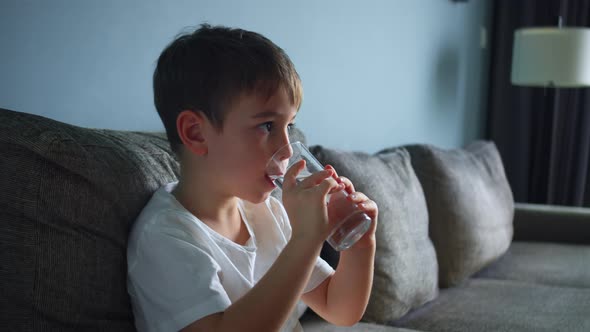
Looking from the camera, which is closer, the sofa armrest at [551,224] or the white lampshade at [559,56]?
the sofa armrest at [551,224]

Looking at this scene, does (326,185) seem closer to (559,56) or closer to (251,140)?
(251,140)

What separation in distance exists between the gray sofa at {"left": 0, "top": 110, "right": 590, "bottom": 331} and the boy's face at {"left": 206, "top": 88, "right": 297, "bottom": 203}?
0.48ft

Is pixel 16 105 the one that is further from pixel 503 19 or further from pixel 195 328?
pixel 503 19

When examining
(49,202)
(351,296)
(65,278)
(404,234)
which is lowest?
(404,234)

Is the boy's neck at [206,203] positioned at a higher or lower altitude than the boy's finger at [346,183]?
lower

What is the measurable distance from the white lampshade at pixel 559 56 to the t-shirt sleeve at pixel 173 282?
2962 mm

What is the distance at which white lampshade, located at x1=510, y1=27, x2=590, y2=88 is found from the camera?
339 centimetres

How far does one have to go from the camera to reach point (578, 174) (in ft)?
13.4

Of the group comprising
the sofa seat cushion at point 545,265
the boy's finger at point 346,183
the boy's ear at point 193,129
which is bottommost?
the sofa seat cushion at point 545,265

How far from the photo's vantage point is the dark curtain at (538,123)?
4.10 m

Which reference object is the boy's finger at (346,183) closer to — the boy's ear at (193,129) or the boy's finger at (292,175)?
the boy's finger at (292,175)

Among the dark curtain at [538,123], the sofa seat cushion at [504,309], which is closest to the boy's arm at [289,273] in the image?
the sofa seat cushion at [504,309]

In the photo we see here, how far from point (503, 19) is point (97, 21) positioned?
11.4 feet

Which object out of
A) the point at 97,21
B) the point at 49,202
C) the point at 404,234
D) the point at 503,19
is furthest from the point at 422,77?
the point at 49,202
